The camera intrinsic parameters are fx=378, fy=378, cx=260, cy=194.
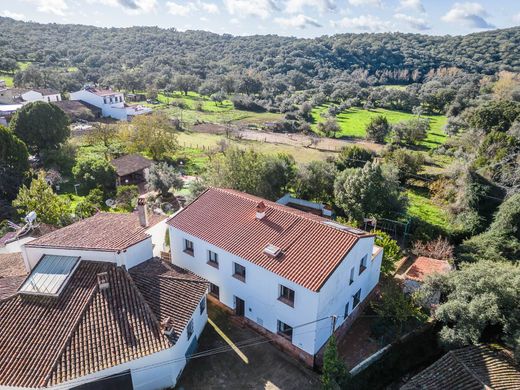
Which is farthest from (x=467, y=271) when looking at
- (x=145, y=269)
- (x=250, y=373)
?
(x=145, y=269)

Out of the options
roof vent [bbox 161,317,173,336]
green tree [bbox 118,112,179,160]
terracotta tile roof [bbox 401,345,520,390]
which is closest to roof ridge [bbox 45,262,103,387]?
roof vent [bbox 161,317,173,336]

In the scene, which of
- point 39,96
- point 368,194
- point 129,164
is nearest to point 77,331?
point 368,194

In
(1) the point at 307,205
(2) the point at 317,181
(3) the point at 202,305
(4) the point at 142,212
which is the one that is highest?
(4) the point at 142,212

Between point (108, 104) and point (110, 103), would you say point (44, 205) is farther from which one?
point (110, 103)

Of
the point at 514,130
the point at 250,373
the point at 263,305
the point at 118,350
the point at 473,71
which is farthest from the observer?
the point at 473,71

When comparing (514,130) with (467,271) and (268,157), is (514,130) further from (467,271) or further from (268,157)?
(467,271)

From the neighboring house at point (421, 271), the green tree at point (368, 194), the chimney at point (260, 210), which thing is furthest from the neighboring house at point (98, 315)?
the green tree at point (368, 194)
